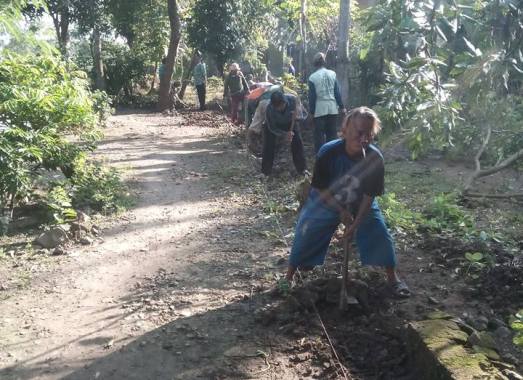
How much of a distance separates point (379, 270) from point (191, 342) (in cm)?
193

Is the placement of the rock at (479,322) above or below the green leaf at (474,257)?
below

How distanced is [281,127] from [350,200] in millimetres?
4060

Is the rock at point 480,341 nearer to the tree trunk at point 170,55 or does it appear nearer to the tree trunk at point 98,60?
the tree trunk at point 170,55

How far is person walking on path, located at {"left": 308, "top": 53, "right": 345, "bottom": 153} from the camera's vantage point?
809cm

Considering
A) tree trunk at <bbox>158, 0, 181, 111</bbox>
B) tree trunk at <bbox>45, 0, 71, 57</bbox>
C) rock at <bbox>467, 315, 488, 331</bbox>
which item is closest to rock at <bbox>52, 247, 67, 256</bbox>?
rock at <bbox>467, 315, 488, 331</bbox>

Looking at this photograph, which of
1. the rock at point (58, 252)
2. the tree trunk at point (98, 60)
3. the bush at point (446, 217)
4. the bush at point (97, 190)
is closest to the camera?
the rock at point (58, 252)

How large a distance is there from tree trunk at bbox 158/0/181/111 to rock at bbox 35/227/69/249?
10.5 meters

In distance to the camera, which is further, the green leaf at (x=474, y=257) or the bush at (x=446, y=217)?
the bush at (x=446, y=217)

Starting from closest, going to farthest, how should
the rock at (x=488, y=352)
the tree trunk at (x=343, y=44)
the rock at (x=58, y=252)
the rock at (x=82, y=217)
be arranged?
the rock at (x=488, y=352) < the rock at (x=58, y=252) < the rock at (x=82, y=217) < the tree trunk at (x=343, y=44)

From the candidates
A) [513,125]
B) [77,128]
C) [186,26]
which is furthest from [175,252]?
[186,26]

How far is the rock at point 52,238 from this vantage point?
5.54 metres

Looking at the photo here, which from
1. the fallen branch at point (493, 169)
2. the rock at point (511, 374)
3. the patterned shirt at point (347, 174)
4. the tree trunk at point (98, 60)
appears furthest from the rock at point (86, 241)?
the tree trunk at point (98, 60)

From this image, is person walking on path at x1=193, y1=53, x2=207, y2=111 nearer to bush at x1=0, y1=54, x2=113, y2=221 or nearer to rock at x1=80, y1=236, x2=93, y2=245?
bush at x1=0, y1=54, x2=113, y2=221

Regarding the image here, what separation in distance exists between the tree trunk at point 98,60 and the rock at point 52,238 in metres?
12.7
